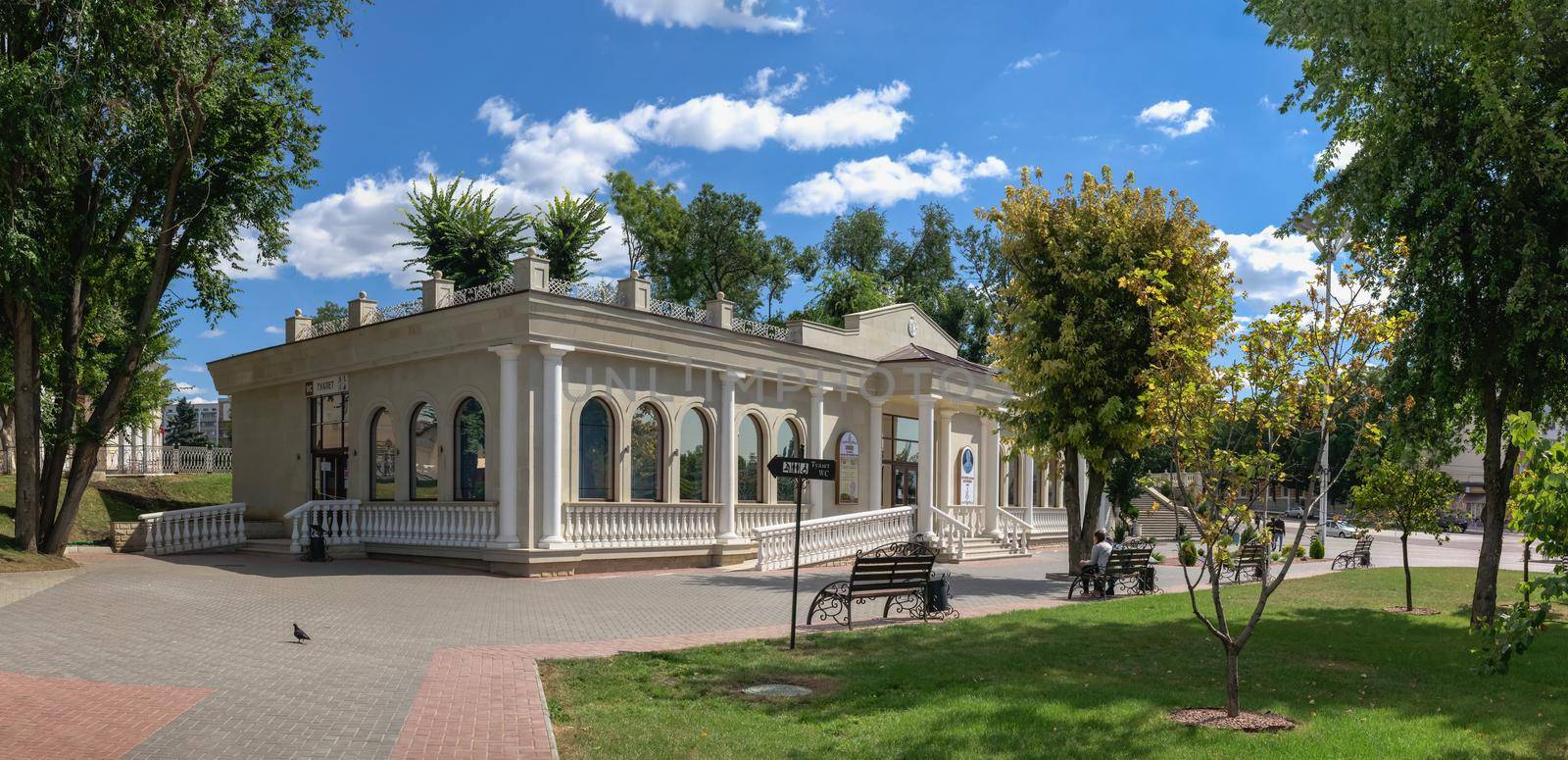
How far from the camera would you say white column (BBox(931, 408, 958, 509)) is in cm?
2912

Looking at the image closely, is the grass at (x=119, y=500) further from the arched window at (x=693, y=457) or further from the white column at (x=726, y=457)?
the white column at (x=726, y=457)

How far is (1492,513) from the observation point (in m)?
14.0

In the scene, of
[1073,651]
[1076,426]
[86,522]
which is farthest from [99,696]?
[86,522]

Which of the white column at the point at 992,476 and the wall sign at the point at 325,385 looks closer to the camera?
the wall sign at the point at 325,385

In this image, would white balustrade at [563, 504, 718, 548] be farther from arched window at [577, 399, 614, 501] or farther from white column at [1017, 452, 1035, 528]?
white column at [1017, 452, 1035, 528]

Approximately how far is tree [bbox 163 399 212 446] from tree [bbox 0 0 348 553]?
45971 mm

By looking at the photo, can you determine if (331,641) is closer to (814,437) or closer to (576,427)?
(576,427)

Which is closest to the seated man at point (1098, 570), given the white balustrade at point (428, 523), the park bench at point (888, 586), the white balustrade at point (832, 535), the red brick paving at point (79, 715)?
the park bench at point (888, 586)

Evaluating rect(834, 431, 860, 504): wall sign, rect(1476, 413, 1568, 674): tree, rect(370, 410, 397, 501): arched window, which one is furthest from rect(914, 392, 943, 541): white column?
rect(1476, 413, 1568, 674): tree

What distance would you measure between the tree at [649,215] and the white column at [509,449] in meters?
33.9

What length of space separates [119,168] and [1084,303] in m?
18.0

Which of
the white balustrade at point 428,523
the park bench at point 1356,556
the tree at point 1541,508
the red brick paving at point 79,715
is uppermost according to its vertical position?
the tree at point 1541,508

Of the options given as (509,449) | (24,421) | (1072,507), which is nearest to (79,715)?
(509,449)

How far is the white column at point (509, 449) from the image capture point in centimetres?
1917
